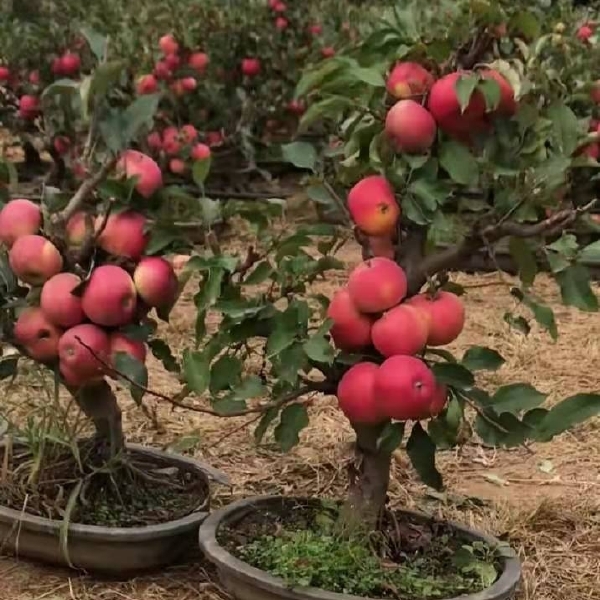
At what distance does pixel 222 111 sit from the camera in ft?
20.5

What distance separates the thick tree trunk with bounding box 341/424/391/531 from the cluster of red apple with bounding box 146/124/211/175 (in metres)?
3.67

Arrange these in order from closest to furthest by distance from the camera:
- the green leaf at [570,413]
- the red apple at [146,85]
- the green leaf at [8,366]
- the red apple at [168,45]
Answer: the green leaf at [570,413]
the green leaf at [8,366]
the red apple at [146,85]
the red apple at [168,45]

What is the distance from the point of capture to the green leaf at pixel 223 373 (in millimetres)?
1973

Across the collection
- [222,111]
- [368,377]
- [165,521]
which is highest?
[368,377]

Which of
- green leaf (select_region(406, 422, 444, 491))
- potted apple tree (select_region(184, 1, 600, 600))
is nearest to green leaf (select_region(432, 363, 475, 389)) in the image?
potted apple tree (select_region(184, 1, 600, 600))

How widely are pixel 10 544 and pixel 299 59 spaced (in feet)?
15.2

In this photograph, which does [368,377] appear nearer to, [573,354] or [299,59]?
[573,354]

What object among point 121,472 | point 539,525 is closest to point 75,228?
point 121,472

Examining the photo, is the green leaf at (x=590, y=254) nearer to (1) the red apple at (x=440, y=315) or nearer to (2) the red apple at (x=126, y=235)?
(1) the red apple at (x=440, y=315)

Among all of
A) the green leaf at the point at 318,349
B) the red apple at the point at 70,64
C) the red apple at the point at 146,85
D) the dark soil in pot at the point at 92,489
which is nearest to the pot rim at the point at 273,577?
the dark soil in pot at the point at 92,489

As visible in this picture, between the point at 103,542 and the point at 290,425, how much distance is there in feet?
1.29

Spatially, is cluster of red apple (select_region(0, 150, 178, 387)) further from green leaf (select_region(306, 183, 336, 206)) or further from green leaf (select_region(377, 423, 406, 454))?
green leaf (select_region(377, 423, 406, 454))

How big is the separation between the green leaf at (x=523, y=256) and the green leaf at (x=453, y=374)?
17 cm

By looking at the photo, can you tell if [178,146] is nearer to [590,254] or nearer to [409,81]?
[409,81]
